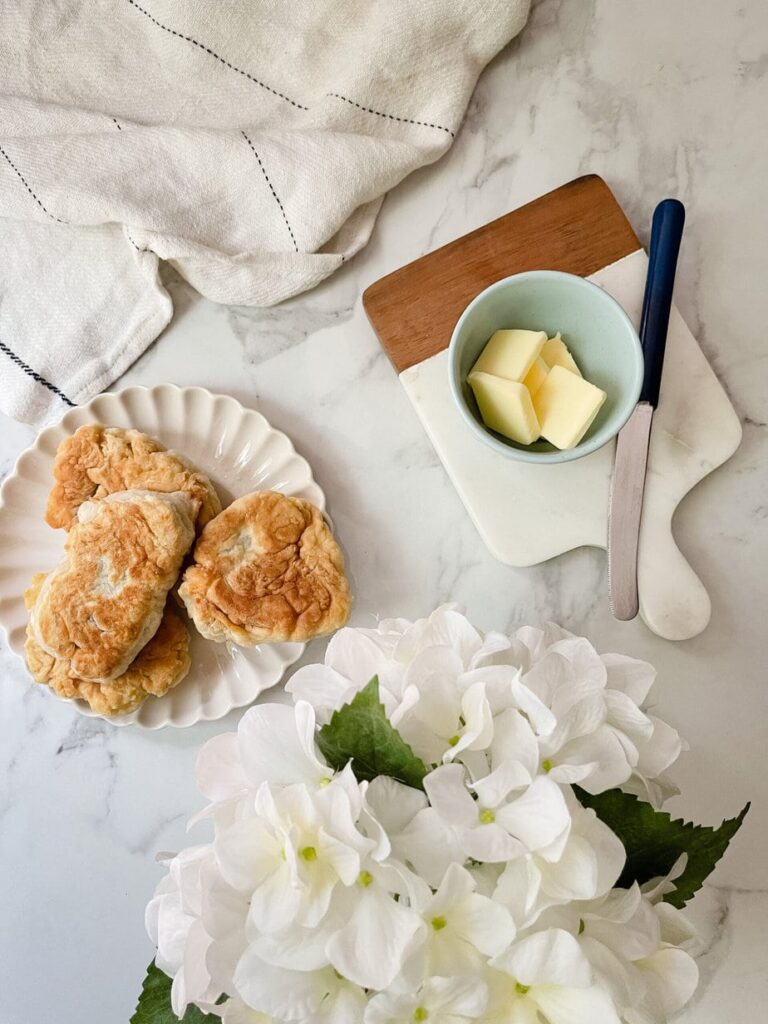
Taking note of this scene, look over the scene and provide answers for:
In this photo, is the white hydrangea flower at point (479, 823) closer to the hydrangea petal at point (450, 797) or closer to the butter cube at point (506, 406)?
the hydrangea petal at point (450, 797)

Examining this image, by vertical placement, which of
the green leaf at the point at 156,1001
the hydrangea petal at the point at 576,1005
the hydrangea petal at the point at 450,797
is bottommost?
the green leaf at the point at 156,1001

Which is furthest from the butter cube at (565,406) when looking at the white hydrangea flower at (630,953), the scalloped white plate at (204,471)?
the white hydrangea flower at (630,953)

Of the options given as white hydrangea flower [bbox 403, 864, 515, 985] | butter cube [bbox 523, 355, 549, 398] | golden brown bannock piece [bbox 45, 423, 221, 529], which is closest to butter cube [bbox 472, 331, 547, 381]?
butter cube [bbox 523, 355, 549, 398]

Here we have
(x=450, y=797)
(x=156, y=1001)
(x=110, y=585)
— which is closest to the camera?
(x=450, y=797)

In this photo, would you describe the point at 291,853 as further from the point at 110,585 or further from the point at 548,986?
the point at 110,585

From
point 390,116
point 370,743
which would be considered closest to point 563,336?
point 390,116

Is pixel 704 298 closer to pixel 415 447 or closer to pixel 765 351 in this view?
pixel 765 351
